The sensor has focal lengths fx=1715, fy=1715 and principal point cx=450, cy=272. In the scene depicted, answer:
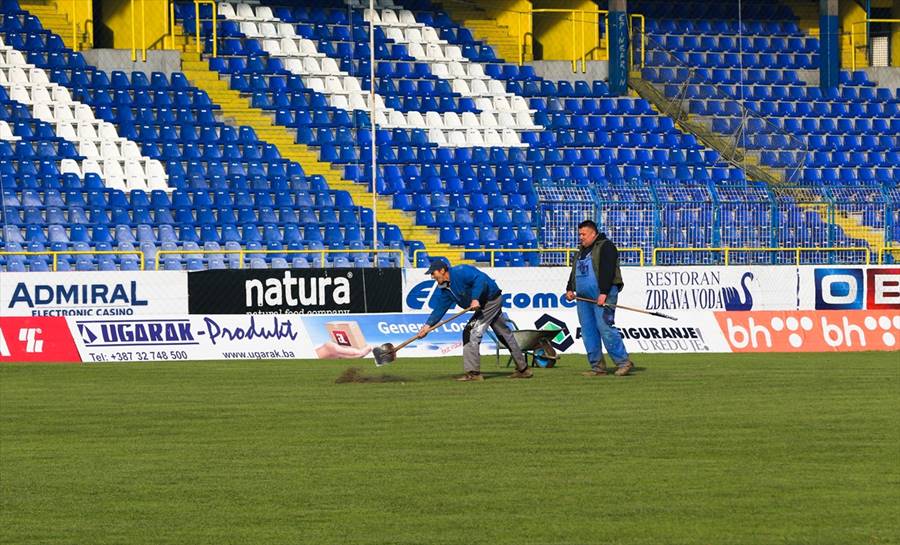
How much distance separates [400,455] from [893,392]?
7.92 m

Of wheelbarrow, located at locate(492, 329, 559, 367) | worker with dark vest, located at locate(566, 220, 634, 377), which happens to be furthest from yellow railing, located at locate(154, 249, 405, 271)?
worker with dark vest, located at locate(566, 220, 634, 377)

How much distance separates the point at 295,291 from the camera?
30.4 m

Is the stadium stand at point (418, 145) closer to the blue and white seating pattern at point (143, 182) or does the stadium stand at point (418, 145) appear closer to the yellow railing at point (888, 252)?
the blue and white seating pattern at point (143, 182)

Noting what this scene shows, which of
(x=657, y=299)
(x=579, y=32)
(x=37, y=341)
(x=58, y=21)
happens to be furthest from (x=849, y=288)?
(x=58, y=21)

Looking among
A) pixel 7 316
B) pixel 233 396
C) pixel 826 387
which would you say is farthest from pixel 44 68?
pixel 826 387

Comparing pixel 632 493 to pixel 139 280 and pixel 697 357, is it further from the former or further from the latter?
pixel 139 280

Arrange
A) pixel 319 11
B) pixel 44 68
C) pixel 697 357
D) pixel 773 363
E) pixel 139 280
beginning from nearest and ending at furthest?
pixel 773 363 → pixel 697 357 → pixel 139 280 → pixel 44 68 → pixel 319 11

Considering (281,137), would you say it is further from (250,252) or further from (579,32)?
(579,32)

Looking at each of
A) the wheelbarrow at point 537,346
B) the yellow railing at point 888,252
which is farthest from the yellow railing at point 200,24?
the wheelbarrow at point 537,346

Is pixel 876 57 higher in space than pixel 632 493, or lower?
higher

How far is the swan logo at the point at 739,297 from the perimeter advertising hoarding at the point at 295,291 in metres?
6.24

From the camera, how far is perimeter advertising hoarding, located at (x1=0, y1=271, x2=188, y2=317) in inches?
1171

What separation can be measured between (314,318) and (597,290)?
8.58m

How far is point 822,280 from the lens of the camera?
105 feet
